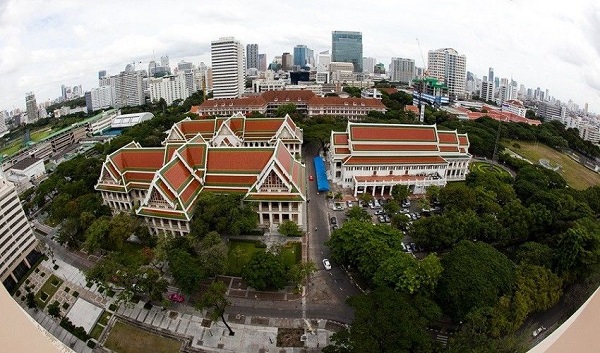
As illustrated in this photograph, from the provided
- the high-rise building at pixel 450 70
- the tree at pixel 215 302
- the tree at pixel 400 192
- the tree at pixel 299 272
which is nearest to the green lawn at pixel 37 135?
the tree at pixel 215 302

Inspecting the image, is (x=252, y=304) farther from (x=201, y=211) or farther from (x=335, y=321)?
(x=201, y=211)

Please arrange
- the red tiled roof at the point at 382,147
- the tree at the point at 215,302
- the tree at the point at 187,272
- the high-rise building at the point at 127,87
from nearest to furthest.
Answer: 1. the tree at the point at 215,302
2. the tree at the point at 187,272
3. the red tiled roof at the point at 382,147
4. the high-rise building at the point at 127,87

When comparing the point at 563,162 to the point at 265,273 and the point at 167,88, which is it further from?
the point at 167,88

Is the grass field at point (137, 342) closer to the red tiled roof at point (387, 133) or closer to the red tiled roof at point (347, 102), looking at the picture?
the red tiled roof at point (387, 133)

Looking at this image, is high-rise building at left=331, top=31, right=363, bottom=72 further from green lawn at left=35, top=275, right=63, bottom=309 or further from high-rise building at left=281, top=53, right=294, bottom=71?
green lawn at left=35, top=275, right=63, bottom=309

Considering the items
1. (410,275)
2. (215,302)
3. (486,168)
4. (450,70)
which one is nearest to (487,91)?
(450,70)

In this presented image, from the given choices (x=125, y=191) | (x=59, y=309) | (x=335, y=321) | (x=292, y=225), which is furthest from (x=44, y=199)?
(x=335, y=321)
